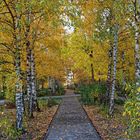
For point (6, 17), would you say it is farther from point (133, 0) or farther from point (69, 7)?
point (133, 0)

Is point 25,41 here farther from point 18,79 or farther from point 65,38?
point 65,38

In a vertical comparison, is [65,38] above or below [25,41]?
above

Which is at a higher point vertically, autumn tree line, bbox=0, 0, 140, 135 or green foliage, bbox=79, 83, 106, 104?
autumn tree line, bbox=0, 0, 140, 135

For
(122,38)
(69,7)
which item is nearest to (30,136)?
(69,7)

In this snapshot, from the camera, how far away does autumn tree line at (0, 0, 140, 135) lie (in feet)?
40.9

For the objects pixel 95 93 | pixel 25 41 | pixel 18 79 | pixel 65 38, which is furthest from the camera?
pixel 95 93

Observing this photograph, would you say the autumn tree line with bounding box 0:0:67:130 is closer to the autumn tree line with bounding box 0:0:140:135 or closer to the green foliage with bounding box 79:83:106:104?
the autumn tree line with bounding box 0:0:140:135

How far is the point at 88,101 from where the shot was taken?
96.4 feet

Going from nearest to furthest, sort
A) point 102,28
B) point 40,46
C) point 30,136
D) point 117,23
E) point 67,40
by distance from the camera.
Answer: point 30,136
point 117,23
point 102,28
point 40,46
point 67,40

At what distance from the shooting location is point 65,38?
86.1 ft

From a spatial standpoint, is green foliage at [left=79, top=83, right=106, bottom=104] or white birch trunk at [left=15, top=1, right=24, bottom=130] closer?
white birch trunk at [left=15, top=1, right=24, bottom=130]

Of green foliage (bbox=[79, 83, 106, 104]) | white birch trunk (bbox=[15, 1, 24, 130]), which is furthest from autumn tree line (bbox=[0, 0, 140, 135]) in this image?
green foliage (bbox=[79, 83, 106, 104])

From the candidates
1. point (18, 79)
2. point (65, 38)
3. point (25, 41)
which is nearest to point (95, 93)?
point (65, 38)

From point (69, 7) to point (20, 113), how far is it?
14.3 ft
